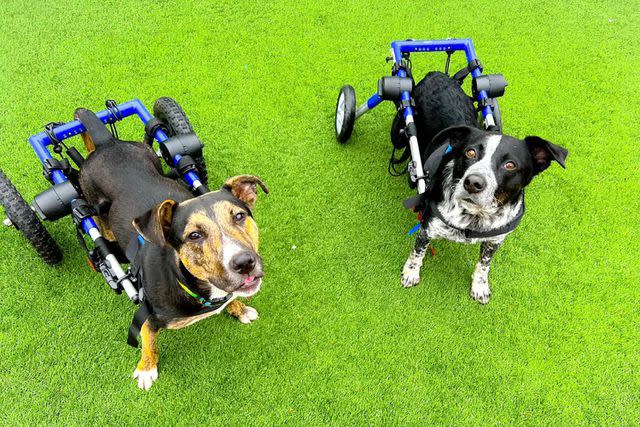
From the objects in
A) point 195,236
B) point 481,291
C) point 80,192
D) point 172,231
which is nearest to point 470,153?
point 481,291

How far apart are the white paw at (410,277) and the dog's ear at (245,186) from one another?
1699 mm

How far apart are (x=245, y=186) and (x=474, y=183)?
58.1 inches

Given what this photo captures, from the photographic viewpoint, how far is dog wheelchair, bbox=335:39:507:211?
3.55 meters

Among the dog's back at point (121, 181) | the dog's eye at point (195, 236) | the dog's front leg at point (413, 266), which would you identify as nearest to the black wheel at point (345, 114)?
the dog's front leg at point (413, 266)

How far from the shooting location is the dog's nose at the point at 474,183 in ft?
9.42

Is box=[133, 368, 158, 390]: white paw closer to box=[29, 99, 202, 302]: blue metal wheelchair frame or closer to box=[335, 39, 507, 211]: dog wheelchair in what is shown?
box=[29, 99, 202, 302]: blue metal wheelchair frame

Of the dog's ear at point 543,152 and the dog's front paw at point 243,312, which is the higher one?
the dog's ear at point 543,152

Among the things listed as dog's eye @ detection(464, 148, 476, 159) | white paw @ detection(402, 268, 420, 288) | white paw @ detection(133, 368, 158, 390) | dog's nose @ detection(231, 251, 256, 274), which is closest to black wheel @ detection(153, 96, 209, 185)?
white paw @ detection(133, 368, 158, 390)

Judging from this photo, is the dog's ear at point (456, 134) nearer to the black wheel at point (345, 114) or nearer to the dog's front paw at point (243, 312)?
the black wheel at point (345, 114)

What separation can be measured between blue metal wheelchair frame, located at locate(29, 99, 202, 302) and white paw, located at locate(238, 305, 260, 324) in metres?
1.00

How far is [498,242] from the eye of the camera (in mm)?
3512

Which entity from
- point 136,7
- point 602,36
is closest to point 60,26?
point 136,7

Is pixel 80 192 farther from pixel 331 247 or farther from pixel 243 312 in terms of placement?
pixel 331 247

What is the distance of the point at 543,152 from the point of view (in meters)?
2.99
